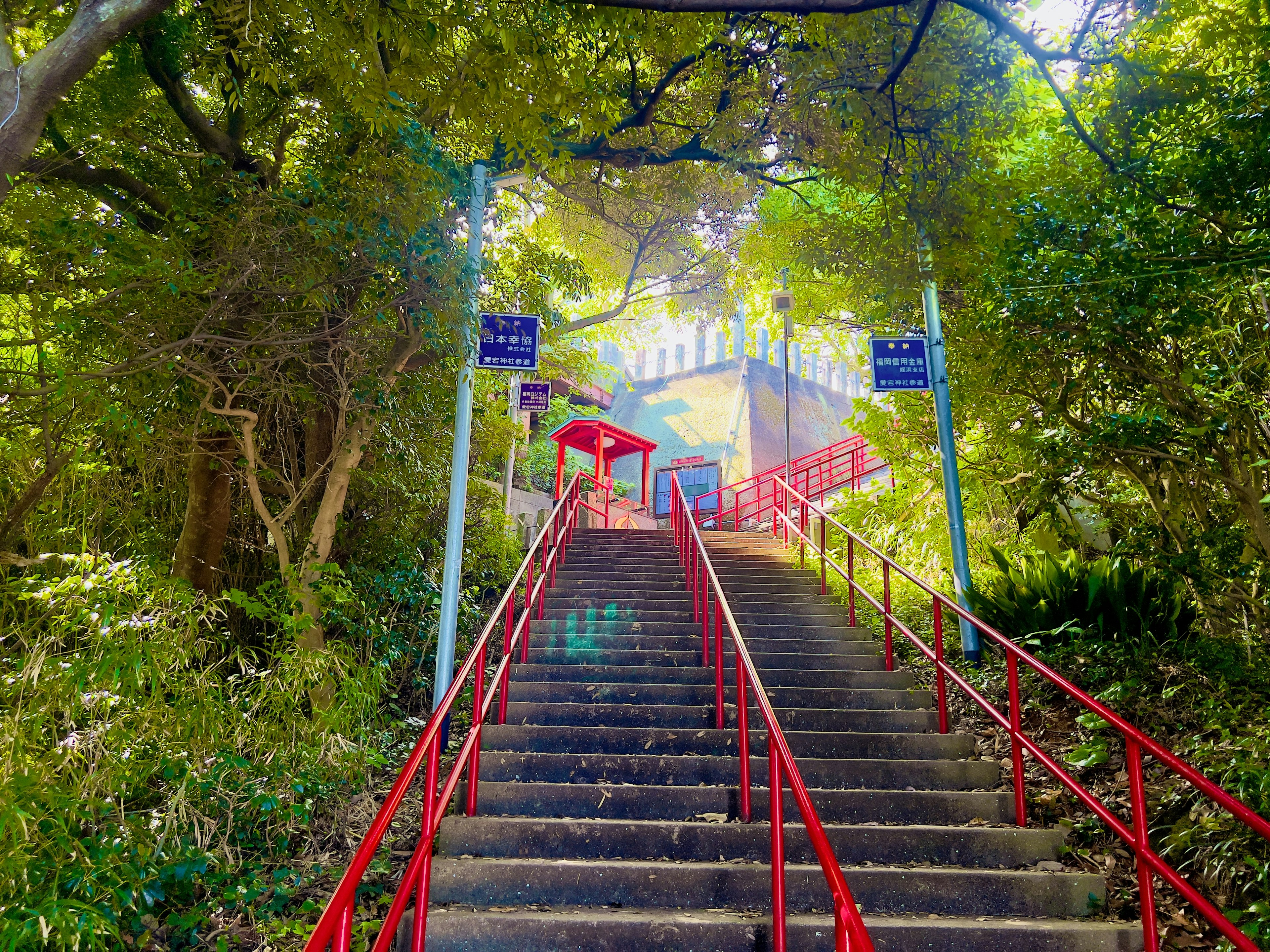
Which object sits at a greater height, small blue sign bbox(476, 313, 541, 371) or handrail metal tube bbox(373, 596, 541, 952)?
small blue sign bbox(476, 313, 541, 371)

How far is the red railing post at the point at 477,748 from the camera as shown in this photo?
380 centimetres

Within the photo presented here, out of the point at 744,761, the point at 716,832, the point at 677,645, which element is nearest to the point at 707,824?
the point at 716,832

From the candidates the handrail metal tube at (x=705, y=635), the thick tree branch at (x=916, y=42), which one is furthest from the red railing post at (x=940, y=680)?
the thick tree branch at (x=916, y=42)

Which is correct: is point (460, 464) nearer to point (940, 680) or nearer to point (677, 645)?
point (677, 645)

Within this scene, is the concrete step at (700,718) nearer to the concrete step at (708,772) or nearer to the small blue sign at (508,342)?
the concrete step at (708,772)

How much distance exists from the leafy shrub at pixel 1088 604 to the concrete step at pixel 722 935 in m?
2.47

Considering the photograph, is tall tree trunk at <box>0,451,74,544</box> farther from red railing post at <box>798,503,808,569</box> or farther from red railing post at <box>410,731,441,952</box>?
red railing post at <box>798,503,808,569</box>

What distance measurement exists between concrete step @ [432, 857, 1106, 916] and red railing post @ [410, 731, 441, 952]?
0.35 metres

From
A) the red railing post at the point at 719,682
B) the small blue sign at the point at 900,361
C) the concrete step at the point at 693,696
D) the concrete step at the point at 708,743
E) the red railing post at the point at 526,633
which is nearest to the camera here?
the concrete step at the point at 708,743

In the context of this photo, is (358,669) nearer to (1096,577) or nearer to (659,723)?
(659,723)

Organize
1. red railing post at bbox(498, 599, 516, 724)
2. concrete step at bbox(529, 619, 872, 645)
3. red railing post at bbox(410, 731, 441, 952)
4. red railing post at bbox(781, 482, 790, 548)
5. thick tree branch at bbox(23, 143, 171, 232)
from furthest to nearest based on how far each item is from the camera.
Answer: red railing post at bbox(781, 482, 790, 548) < concrete step at bbox(529, 619, 872, 645) < thick tree branch at bbox(23, 143, 171, 232) < red railing post at bbox(498, 599, 516, 724) < red railing post at bbox(410, 731, 441, 952)

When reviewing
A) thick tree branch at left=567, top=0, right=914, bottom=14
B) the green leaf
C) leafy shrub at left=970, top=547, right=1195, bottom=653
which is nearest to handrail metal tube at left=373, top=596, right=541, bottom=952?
thick tree branch at left=567, top=0, right=914, bottom=14

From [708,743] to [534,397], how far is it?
6228 millimetres

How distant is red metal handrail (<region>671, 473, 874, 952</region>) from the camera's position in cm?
203
